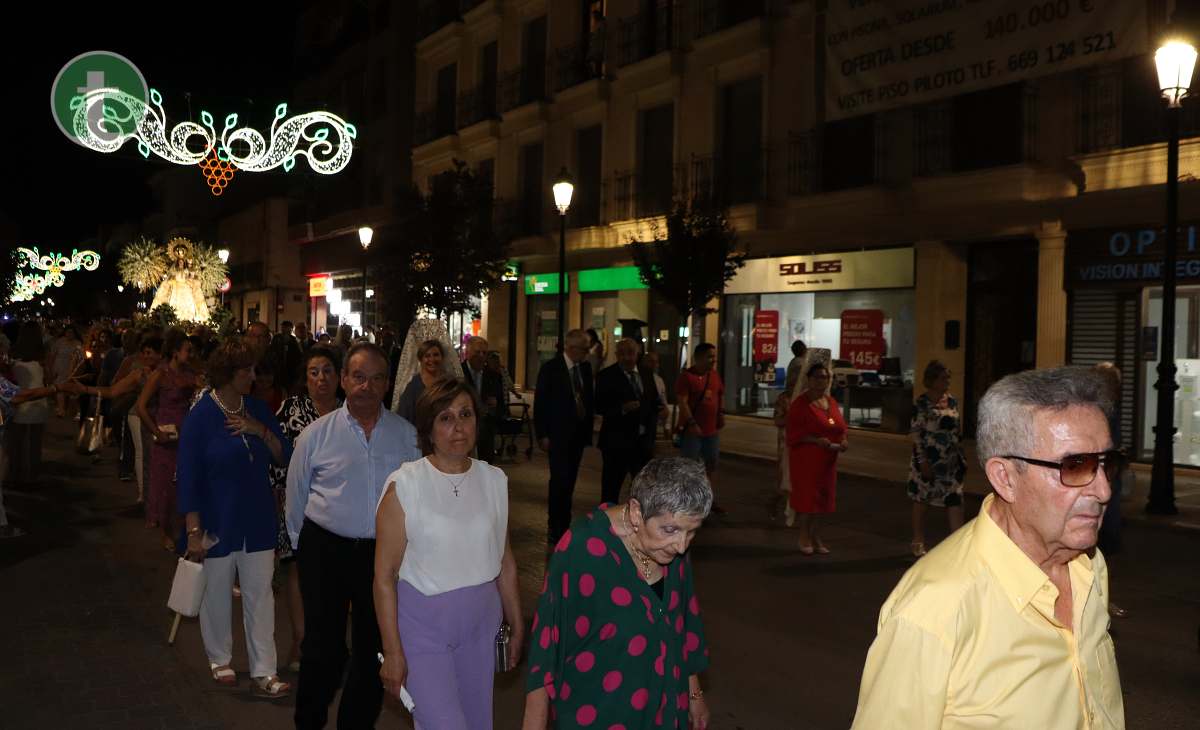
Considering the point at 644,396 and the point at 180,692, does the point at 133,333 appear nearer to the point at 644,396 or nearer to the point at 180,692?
the point at 644,396

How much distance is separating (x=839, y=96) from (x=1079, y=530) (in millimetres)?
18789

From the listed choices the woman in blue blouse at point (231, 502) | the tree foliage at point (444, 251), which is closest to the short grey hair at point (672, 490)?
the woman in blue blouse at point (231, 502)

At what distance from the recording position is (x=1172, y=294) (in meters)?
12.2

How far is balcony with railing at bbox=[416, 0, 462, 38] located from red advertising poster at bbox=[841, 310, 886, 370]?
1955cm

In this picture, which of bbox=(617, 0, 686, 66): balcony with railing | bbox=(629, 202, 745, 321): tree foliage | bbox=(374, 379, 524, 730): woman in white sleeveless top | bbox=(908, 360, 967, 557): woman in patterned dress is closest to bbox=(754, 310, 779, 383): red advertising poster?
bbox=(629, 202, 745, 321): tree foliage

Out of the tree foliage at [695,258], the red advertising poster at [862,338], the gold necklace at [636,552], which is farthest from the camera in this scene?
the tree foliage at [695,258]

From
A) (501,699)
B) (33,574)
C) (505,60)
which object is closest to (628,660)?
(501,699)

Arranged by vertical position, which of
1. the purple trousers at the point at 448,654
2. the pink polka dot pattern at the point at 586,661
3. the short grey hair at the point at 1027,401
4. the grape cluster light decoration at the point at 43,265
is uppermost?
the grape cluster light decoration at the point at 43,265

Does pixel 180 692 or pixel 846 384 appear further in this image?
pixel 846 384

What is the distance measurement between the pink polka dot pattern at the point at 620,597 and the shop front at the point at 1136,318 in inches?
557

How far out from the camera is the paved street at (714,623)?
18.1 ft

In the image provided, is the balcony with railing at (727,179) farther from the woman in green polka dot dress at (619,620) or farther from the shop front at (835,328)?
the woman in green polka dot dress at (619,620)

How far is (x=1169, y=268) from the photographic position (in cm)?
1216

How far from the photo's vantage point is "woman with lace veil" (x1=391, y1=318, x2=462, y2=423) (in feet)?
23.0
